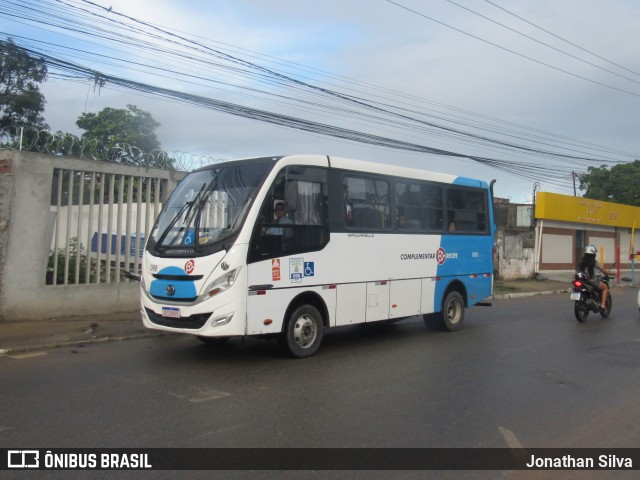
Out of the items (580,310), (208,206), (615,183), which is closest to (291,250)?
(208,206)

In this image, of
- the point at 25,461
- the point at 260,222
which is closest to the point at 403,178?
the point at 260,222

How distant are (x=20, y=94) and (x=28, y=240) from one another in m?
16.4

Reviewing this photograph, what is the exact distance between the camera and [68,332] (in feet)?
29.6

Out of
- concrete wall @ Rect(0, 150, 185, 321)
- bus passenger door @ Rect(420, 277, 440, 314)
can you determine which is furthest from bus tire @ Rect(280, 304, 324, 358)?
concrete wall @ Rect(0, 150, 185, 321)

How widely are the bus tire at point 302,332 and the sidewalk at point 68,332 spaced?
3.13 m

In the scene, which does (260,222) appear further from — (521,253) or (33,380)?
(521,253)

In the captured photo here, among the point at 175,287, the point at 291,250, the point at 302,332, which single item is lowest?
the point at 302,332

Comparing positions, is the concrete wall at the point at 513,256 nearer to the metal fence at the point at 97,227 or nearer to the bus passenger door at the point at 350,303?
the metal fence at the point at 97,227

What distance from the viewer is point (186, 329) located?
6.96 metres

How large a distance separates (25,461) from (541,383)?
5.62 m

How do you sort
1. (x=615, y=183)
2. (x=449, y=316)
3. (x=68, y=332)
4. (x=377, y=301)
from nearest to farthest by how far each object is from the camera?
(x=377, y=301) → (x=68, y=332) → (x=449, y=316) → (x=615, y=183)

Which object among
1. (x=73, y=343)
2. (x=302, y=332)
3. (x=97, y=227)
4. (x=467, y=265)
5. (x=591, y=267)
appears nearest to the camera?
(x=302, y=332)

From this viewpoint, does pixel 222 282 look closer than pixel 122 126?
Yes

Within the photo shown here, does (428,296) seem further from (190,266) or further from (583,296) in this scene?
(190,266)
